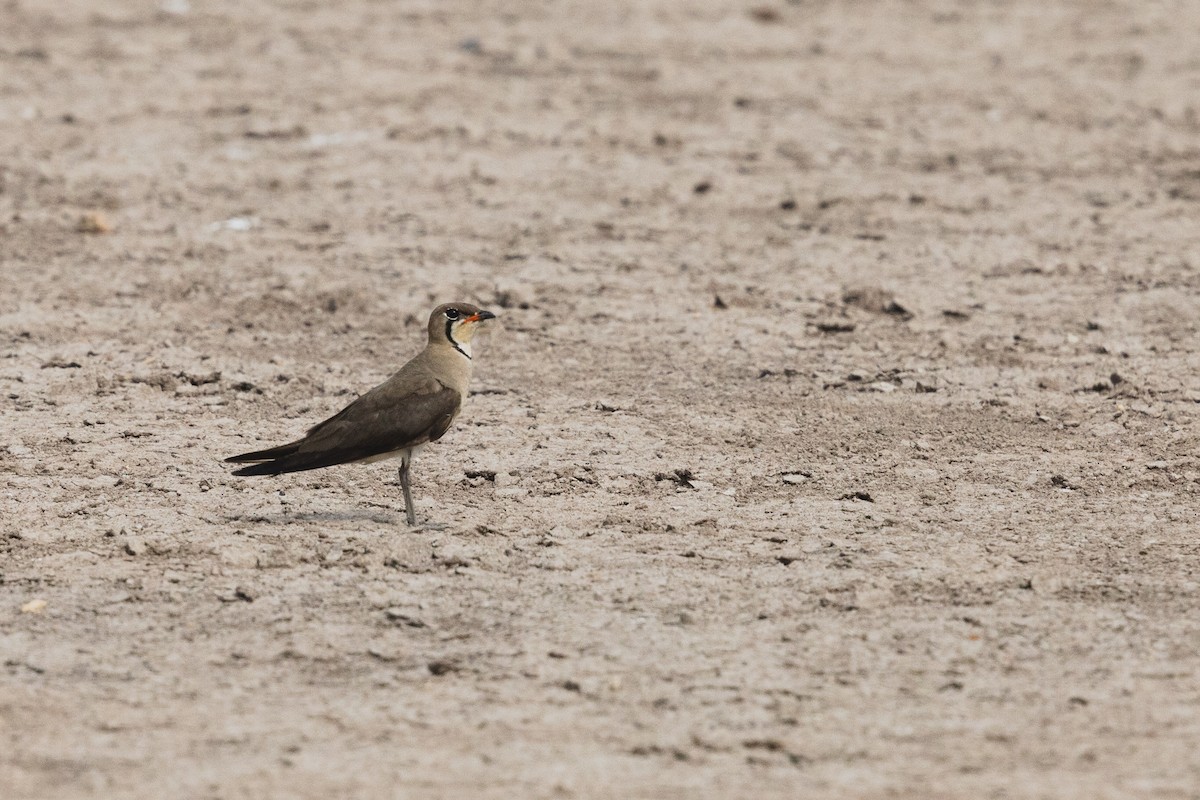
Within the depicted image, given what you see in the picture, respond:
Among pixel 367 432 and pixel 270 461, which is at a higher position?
pixel 367 432

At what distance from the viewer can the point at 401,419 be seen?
257 inches

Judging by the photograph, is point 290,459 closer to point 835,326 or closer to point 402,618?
point 402,618

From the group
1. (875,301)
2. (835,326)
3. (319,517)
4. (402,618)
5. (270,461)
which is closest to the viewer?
(402,618)

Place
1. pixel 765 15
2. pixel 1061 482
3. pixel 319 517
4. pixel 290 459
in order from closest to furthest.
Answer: pixel 290 459, pixel 319 517, pixel 1061 482, pixel 765 15

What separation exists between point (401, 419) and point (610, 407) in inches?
69.5

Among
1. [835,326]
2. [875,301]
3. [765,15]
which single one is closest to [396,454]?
[835,326]

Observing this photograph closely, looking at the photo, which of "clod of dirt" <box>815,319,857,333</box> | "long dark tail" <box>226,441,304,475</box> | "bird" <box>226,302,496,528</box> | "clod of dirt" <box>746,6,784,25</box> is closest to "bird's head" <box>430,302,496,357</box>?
"bird" <box>226,302,496,528</box>

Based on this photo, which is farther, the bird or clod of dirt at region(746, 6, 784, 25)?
clod of dirt at region(746, 6, 784, 25)

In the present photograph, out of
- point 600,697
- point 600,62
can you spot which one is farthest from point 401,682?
point 600,62

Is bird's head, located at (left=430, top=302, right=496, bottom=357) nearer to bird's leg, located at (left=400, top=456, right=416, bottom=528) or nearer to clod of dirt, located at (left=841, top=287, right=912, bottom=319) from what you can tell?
bird's leg, located at (left=400, top=456, right=416, bottom=528)

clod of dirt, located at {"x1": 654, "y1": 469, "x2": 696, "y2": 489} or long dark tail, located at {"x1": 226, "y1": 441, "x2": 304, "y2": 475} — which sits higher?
long dark tail, located at {"x1": 226, "y1": 441, "x2": 304, "y2": 475}

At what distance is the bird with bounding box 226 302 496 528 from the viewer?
639cm

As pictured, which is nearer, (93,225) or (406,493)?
(406,493)

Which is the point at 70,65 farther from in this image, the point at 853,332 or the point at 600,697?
the point at 600,697
